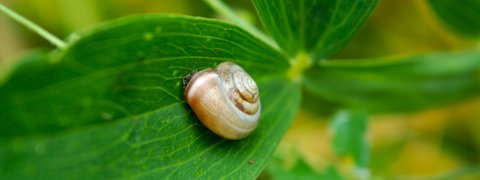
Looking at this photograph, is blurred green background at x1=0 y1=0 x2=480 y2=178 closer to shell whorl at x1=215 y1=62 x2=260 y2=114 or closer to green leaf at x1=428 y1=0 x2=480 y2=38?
green leaf at x1=428 y1=0 x2=480 y2=38

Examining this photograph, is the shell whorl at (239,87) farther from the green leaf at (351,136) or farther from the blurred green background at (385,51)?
the blurred green background at (385,51)

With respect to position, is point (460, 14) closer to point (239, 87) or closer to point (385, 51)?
point (385, 51)

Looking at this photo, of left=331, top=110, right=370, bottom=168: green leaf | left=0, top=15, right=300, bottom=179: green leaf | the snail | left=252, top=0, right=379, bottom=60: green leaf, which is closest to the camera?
left=0, top=15, right=300, bottom=179: green leaf

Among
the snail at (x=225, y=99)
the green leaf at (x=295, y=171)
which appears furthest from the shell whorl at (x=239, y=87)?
the green leaf at (x=295, y=171)

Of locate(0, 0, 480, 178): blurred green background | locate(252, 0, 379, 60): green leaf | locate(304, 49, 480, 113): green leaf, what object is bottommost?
locate(252, 0, 379, 60): green leaf

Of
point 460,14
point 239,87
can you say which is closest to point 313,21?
point 239,87

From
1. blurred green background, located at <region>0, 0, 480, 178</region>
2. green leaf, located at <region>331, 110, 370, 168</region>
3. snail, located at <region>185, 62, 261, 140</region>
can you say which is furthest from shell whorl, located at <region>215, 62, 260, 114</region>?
blurred green background, located at <region>0, 0, 480, 178</region>
